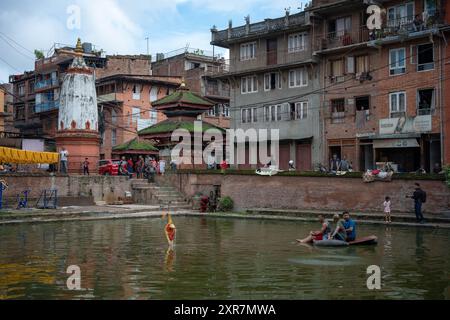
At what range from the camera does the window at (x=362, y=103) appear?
129 feet

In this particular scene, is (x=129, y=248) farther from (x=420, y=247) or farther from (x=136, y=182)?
(x=136, y=182)

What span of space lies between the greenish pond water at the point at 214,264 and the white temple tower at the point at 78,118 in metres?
12.8

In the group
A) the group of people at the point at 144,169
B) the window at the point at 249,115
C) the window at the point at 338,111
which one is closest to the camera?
the group of people at the point at 144,169

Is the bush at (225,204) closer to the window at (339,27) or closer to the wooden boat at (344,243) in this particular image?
the window at (339,27)

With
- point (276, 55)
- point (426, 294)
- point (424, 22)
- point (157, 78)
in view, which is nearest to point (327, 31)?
point (276, 55)

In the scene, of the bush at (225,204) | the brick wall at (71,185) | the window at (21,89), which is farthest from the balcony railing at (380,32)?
the window at (21,89)

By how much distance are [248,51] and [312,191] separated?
1822 cm

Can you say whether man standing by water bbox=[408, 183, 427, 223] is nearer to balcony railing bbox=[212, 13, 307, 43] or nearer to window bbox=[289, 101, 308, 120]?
window bbox=[289, 101, 308, 120]

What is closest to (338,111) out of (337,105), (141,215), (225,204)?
(337,105)

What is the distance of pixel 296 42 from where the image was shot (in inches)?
1708

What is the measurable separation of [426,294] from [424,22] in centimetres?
2660

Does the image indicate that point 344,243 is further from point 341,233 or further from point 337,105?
point 337,105

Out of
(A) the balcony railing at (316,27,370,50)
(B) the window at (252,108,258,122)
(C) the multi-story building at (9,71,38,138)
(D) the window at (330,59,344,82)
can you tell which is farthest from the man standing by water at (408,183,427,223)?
(C) the multi-story building at (9,71,38,138)

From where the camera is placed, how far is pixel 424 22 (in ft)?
114
